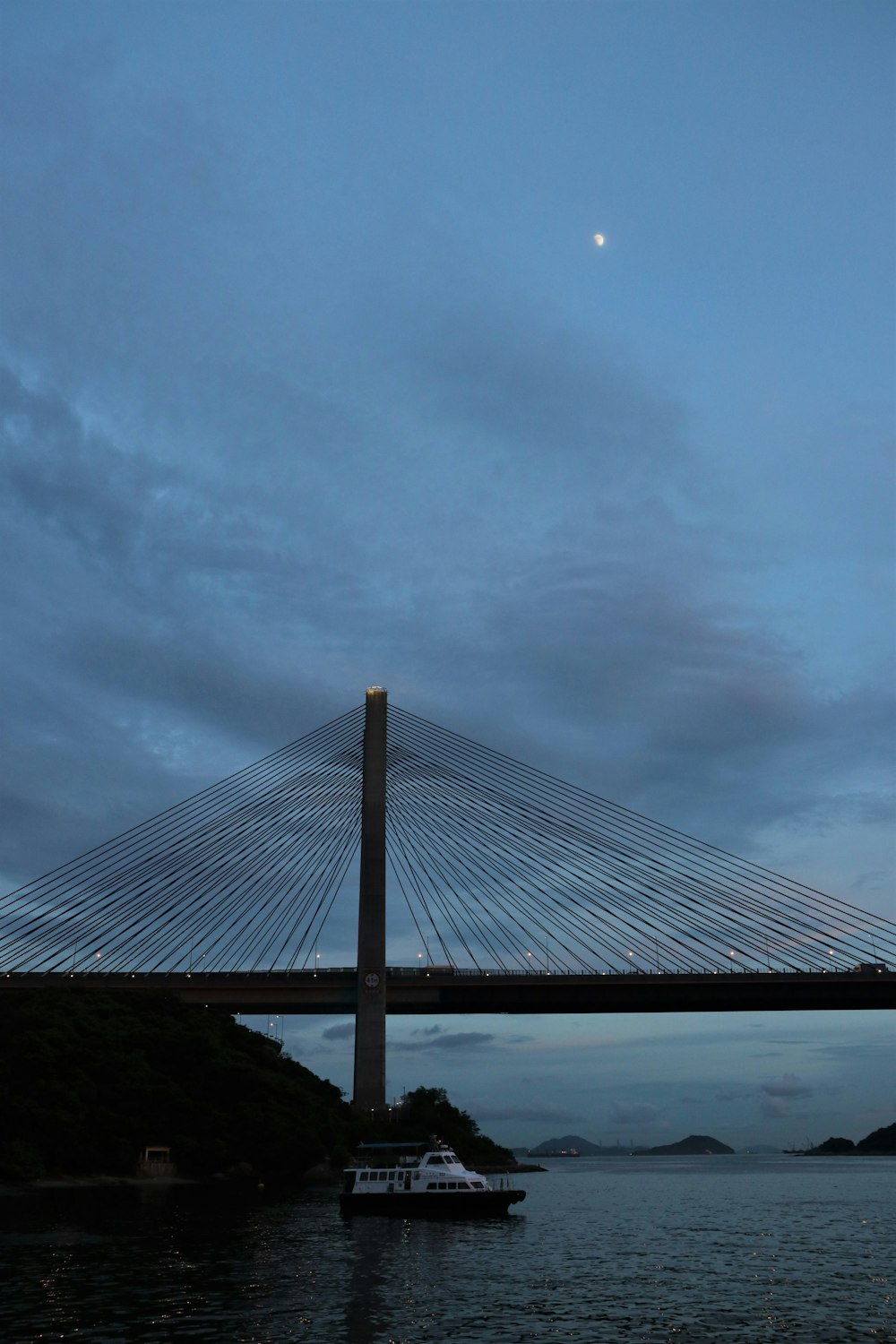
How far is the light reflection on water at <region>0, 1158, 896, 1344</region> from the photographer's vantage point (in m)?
34.1

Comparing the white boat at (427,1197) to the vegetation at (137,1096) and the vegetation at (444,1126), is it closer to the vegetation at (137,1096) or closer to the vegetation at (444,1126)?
the vegetation at (137,1096)

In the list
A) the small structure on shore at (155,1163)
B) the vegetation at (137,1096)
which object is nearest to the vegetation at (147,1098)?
the vegetation at (137,1096)

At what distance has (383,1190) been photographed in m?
71.9

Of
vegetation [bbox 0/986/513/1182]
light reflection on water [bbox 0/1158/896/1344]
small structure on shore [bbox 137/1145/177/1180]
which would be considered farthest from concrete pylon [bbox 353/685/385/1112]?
light reflection on water [bbox 0/1158/896/1344]

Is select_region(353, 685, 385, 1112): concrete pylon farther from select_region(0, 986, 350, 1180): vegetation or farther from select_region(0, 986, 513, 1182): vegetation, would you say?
select_region(0, 986, 350, 1180): vegetation

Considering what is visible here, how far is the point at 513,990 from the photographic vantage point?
359ft

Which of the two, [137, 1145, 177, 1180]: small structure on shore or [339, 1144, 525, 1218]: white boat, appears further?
[137, 1145, 177, 1180]: small structure on shore

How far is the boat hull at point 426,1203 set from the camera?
71.5 meters

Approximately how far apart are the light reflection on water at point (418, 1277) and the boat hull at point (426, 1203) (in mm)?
1441

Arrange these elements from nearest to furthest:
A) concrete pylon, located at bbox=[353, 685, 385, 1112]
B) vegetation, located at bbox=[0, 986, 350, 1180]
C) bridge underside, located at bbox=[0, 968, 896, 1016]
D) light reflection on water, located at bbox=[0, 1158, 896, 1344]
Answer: light reflection on water, located at bbox=[0, 1158, 896, 1344]
vegetation, located at bbox=[0, 986, 350, 1180]
concrete pylon, located at bbox=[353, 685, 385, 1112]
bridge underside, located at bbox=[0, 968, 896, 1016]

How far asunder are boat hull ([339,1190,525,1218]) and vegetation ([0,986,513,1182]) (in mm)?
24294

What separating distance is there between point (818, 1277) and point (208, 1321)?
26363 millimetres

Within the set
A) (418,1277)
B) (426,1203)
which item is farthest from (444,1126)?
(418,1277)

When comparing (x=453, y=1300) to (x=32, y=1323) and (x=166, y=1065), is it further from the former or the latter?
(x=166, y=1065)
